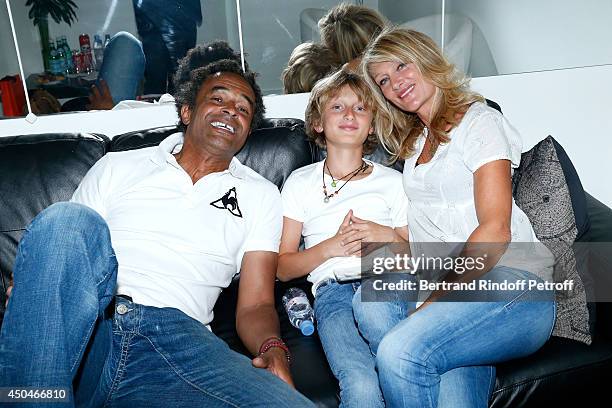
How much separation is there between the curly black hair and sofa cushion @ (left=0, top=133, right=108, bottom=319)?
35 cm

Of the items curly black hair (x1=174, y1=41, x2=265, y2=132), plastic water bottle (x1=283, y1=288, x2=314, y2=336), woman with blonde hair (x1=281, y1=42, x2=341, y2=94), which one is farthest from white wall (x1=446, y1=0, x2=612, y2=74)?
plastic water bottle (x1=283, y1=288, x2=314, y2=336)

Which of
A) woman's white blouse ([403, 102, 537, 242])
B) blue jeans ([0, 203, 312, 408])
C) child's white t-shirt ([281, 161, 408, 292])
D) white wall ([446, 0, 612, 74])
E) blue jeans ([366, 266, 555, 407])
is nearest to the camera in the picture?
blue jeans ([0, 203, 312, 408])

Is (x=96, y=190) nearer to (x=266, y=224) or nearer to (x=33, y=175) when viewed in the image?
(x=33, y=175)

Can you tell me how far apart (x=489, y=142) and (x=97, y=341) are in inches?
45.6

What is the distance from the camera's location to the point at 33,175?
2.00 meters

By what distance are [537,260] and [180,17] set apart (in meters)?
1.66

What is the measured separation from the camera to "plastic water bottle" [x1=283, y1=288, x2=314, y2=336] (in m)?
1.83

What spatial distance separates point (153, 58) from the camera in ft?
8.00

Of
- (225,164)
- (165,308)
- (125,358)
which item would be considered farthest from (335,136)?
(125,358)

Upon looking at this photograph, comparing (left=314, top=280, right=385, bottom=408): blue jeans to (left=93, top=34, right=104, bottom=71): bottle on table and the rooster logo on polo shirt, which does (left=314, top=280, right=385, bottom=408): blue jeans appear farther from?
(left=93, top=34, right=104, bottom=71): bottle on table

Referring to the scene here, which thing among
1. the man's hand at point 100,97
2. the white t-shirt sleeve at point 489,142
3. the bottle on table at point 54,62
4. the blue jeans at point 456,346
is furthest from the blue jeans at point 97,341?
the bottle on table at point 54,62

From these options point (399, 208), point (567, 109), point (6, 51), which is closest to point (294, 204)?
point (399, 208)

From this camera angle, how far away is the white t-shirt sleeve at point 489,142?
165 centimetres

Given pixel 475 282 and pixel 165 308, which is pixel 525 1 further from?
pixel 165 308
